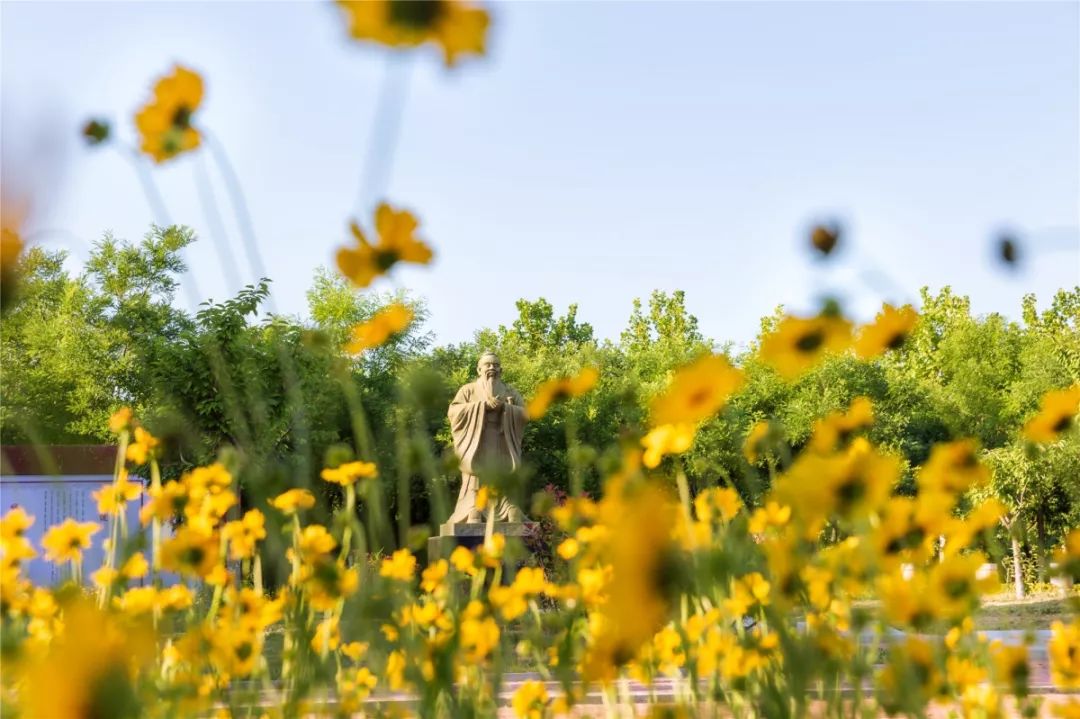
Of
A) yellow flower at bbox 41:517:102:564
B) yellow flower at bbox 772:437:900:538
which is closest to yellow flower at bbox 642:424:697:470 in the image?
yellow flower at bbox 772:437:900:538

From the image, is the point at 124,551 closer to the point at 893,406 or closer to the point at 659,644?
the point at 659,644

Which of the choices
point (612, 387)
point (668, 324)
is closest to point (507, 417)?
point (612, 387)

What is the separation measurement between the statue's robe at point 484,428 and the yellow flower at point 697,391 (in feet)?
30.9

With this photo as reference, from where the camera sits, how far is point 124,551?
6.03 ft

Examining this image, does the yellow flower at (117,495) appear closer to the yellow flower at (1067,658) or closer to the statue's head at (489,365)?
the yellow flower at (1067,658)

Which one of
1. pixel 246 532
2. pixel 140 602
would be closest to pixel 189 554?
pixel 140 602

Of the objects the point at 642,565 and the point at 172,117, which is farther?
the point at 172,117

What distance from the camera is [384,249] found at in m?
1.45

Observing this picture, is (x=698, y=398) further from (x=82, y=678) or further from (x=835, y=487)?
(x=82, y=678)

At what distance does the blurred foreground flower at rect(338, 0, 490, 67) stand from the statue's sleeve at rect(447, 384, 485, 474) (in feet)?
31.1

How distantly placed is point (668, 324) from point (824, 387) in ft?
28.3

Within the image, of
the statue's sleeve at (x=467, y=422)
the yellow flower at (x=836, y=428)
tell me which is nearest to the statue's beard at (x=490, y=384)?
the statue's sleeve at (x=467, y=422)

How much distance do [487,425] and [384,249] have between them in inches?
375

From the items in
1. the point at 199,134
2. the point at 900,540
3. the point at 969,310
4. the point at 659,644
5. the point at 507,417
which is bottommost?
the point at 659,644
